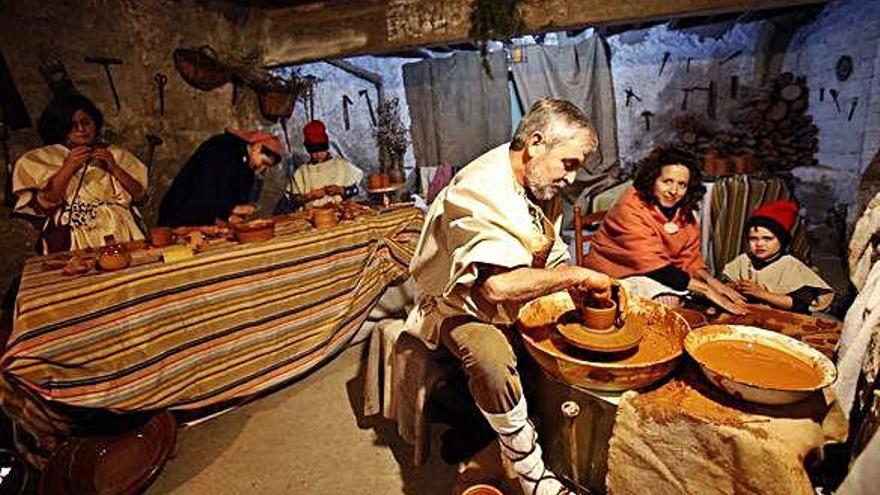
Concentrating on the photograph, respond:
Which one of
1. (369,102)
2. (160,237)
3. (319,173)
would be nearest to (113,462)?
(160,237)

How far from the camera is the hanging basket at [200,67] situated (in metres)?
4.28

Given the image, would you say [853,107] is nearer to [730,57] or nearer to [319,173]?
[730,57]

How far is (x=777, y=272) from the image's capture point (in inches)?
108

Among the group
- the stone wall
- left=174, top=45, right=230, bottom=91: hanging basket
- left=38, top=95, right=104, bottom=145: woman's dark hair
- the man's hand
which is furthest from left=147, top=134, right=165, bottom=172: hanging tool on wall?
the man's hand

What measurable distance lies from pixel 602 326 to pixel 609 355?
116 mm

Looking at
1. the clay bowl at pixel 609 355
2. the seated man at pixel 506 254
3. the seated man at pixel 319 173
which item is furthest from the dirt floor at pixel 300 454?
the seated man at pixel 319 173

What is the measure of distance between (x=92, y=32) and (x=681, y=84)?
7.14 metres

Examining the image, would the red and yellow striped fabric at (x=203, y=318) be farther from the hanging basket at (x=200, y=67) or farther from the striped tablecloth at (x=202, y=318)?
the hanging basket at (x=200, y=67)

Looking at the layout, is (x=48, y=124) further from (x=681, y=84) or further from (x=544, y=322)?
(x=681, y=84)

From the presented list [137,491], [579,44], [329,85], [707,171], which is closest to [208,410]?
[137,491]

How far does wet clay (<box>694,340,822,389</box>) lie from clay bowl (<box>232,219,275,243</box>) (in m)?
2.69

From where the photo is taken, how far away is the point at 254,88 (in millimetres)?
4895

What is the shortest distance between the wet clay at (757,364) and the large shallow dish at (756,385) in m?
Result: 0.02

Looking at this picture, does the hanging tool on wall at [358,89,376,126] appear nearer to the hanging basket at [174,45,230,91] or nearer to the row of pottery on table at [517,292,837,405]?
the hanging basket at [174,45,230,91]
